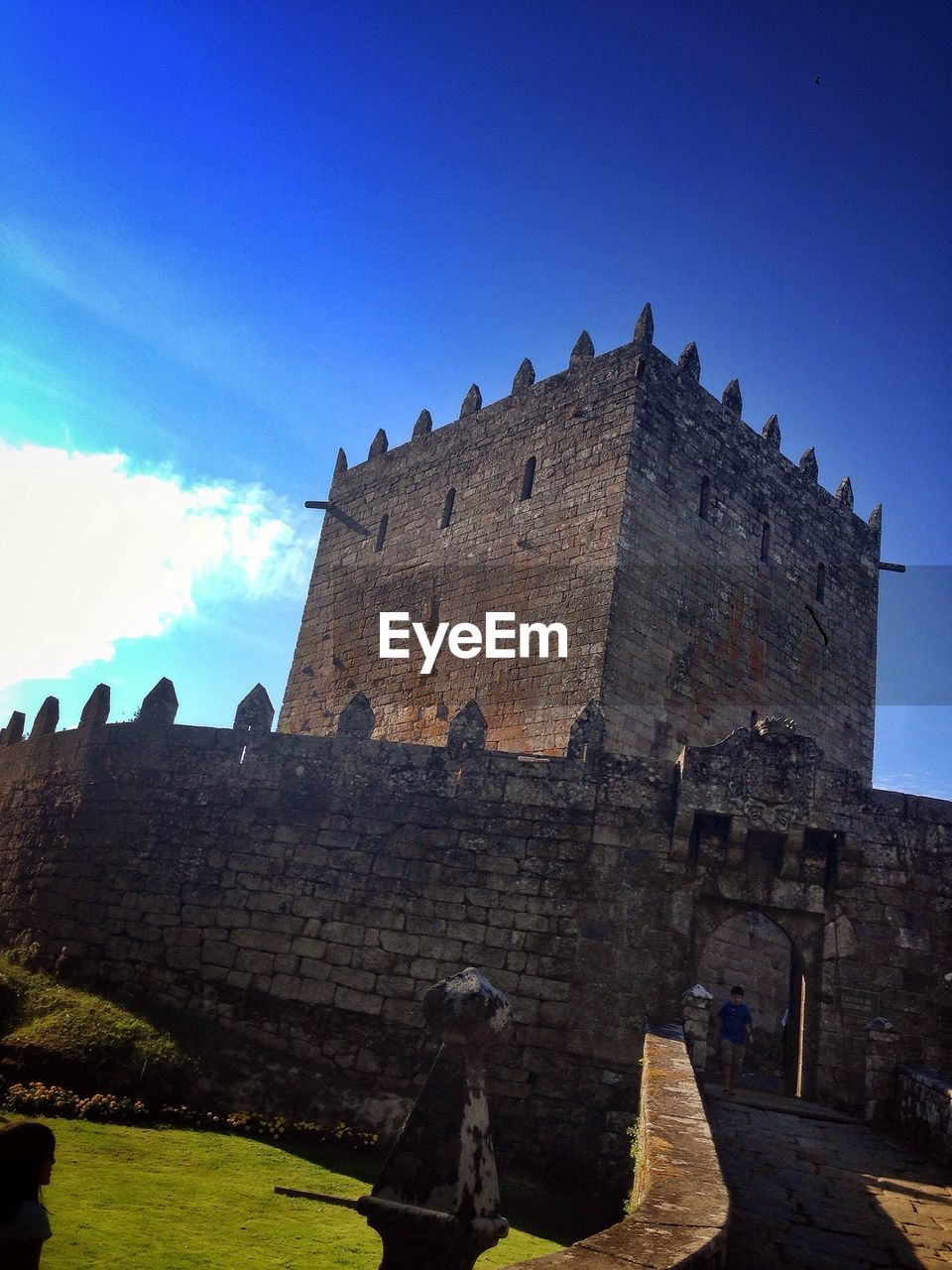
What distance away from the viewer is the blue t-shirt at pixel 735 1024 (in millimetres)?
10023

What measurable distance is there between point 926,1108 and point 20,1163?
7.42 meters

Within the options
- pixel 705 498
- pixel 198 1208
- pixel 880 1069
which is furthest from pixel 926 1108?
pixel 705 498

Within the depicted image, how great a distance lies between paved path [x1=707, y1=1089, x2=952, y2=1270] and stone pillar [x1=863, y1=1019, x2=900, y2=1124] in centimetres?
38

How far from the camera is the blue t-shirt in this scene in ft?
32.9

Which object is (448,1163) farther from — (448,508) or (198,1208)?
(448,508)

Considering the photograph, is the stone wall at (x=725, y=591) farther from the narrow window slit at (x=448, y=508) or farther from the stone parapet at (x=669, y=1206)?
the stone parapet at (x=669, y=1206)

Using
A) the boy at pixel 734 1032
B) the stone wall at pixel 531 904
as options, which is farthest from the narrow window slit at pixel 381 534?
the boy at pixel 734 1032

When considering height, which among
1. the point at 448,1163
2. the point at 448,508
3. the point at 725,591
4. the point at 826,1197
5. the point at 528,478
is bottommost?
the point at 826,1197

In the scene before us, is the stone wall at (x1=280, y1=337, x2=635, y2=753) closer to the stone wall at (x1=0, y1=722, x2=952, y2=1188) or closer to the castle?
the castle

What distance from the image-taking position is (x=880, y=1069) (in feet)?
29.3

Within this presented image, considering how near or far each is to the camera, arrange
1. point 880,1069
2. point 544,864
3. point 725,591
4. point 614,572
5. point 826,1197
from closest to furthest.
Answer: point 826,1197 < point 880,1069 < point 544,864 < point 614,572 < point 725,591

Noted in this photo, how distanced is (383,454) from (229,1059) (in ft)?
50.7

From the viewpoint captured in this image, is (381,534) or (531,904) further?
(381,534)

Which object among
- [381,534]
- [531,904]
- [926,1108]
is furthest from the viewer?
[381,534]
